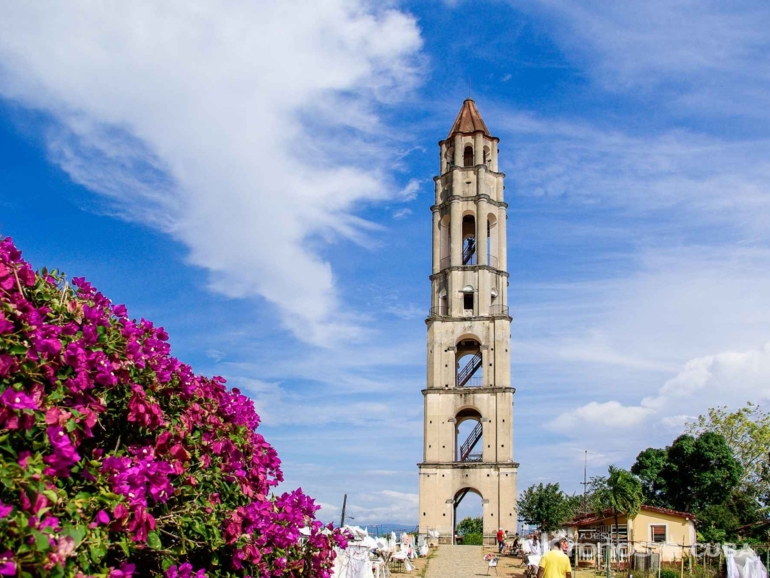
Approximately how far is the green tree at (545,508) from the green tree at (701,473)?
38.7 feet

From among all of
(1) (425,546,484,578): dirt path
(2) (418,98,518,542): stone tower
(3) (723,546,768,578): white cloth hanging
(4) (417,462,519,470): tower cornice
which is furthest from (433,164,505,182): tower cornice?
(3) (723,546,768,578): white cloth hanging

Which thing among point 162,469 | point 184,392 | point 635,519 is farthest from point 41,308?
point 635,519

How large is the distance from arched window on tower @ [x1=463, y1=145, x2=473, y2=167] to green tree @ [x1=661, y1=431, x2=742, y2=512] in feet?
67.7

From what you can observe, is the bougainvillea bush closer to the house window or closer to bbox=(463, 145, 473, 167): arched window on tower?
the house window

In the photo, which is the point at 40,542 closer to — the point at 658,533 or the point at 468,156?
the point at 658,533

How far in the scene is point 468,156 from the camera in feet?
154

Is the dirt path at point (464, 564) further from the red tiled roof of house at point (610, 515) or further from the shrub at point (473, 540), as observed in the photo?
the shrub at point (473, 540)

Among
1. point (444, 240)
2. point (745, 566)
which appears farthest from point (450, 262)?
point (745, 566)

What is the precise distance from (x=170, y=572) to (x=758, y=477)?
49328 millimetres

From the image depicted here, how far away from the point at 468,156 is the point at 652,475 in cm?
2205

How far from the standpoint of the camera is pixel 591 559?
31.3 meters

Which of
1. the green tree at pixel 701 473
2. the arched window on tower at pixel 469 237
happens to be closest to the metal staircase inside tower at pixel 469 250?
the arched window on tower at pixel 469 237

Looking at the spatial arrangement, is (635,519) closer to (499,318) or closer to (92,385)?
(499,318)

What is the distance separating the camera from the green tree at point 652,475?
48.1m
